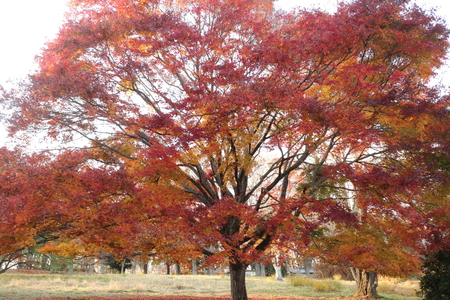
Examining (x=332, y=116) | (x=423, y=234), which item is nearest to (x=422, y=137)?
(x=423, y=234)

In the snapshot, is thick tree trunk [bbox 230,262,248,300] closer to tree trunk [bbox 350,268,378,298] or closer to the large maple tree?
the large maple tree

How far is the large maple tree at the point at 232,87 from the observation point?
7.58 metres

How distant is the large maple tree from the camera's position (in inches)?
298

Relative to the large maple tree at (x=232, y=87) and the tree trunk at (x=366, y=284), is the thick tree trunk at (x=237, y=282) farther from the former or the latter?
the tree trunk at (x=366, y=284)

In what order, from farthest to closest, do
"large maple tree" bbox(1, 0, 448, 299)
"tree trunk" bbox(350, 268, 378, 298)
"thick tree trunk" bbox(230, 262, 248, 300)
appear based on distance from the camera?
"tree trunk" bbox(350, 268, 378, 298) < "thick tree trunk" bbox(230, 262, 248, 300) < "large maple tree" bbox(1, 0, 448, 299)

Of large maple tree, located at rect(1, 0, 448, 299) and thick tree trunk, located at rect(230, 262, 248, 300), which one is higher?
large maple tree, located at rect(1, 0, 448, 299)

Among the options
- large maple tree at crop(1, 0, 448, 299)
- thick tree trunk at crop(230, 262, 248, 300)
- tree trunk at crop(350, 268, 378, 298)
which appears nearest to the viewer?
large maple tree at crop(1, 0, 448, 299)

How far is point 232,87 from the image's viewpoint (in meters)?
7.91

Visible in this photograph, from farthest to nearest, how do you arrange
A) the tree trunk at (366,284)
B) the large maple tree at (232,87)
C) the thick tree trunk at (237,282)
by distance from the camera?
the tree trunk at (366,284), the thick tree trunk at (237,282), the large maple tree at (232,87)

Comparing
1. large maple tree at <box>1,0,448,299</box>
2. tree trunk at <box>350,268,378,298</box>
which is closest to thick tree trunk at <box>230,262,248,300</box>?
large maple tree at <box>1,0,448,299</box>

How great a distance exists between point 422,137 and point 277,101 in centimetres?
450

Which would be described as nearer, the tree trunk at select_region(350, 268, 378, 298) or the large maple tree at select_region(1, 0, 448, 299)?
the large maple tree at select_region(1, 0, 448, 299)

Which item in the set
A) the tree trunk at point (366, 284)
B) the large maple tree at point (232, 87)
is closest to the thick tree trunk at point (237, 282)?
the large maple tree at point (232, 87)

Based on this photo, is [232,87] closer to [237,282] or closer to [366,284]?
[237,282]
